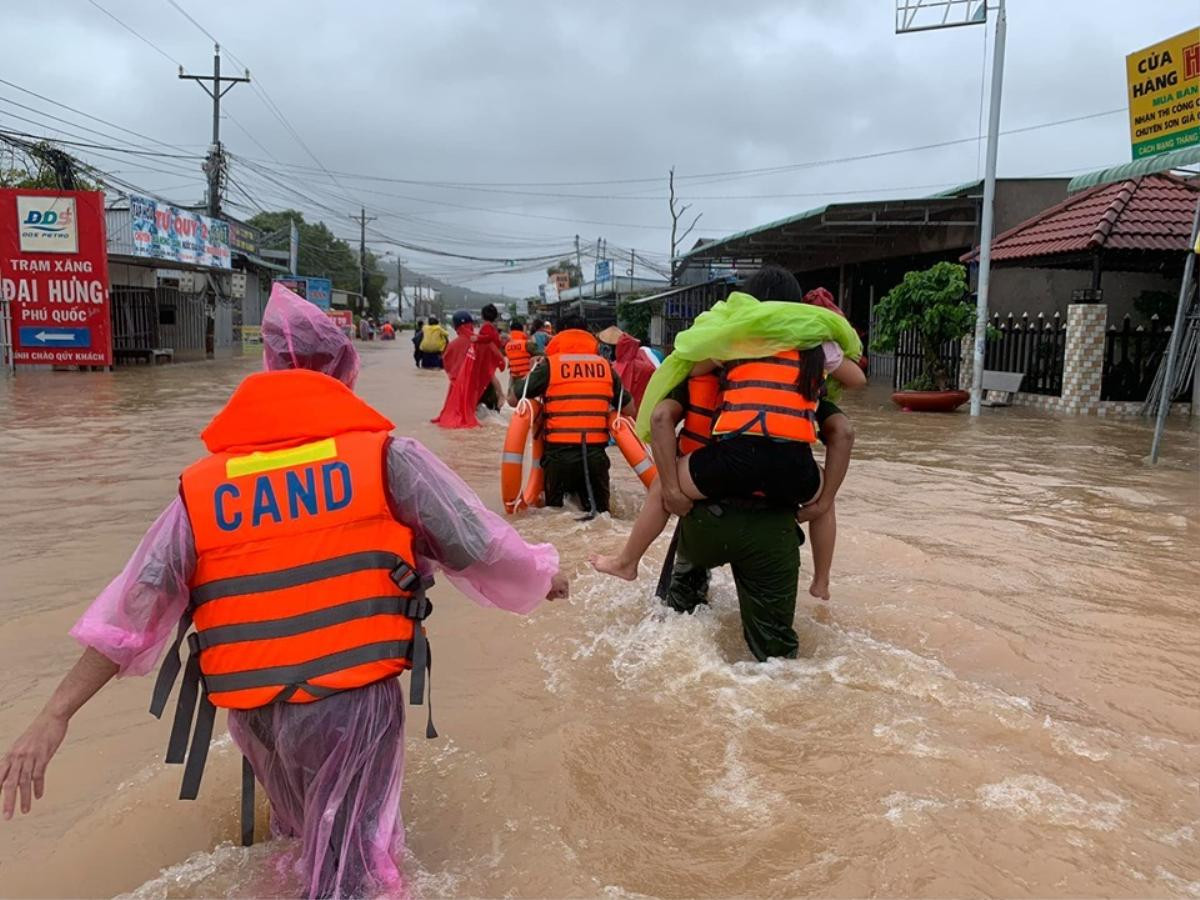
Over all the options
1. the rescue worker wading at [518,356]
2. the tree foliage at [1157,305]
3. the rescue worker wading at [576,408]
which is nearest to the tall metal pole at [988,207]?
the tree foliage at [1157,305]

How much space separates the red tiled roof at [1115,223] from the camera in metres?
13.8

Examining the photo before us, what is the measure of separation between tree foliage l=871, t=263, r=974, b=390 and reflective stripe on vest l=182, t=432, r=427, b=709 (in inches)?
564

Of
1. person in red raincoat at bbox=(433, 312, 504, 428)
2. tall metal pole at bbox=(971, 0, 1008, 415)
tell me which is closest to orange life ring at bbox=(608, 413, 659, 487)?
person in red raincoat at bbox=(433, 312, 504, 428)

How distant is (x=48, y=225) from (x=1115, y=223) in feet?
64.2

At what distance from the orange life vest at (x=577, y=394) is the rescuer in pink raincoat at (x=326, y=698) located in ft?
14.0

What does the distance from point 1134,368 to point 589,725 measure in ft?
46.3

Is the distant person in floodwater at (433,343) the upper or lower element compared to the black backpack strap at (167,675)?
upper

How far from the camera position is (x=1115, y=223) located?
1417 centimetres

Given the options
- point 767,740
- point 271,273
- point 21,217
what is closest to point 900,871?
point 767,740

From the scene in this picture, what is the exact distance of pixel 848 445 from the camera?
12.6 ft

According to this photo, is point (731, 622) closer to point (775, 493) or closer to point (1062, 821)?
point (775, 493)

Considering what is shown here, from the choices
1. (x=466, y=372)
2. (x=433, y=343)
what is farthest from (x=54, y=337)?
(x=466, y=372)

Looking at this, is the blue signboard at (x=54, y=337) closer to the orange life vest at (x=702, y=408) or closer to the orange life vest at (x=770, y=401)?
the orange life vest at (x=702, y=408)

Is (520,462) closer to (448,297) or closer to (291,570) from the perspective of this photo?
(291,570)
